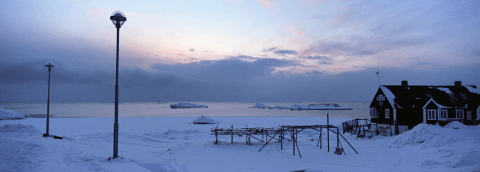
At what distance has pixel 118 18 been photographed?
13.6m

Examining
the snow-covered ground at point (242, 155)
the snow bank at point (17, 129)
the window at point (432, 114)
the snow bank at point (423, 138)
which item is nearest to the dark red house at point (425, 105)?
the window at point (432, 114)

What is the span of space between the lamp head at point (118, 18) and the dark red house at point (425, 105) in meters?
31.7

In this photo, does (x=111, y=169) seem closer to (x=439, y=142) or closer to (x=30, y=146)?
(x=30, y=146)

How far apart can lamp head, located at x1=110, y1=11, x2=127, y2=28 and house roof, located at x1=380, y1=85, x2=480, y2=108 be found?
32292 mm

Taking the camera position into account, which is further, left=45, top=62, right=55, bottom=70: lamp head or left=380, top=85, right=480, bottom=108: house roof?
left=380, top=85, right=480, bottom=108: house roof

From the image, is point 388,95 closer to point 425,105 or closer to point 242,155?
point 425,105

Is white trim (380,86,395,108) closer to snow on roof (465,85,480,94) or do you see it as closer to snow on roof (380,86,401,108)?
snow on roof (380,86,401,108)

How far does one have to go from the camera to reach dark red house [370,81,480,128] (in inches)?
1318

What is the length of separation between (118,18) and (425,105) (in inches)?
1370

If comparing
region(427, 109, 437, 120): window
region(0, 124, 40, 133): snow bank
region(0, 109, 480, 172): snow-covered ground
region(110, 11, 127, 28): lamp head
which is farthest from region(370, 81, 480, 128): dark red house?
region(0, 124, 40, 133): snow bank

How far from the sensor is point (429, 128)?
26.0 m

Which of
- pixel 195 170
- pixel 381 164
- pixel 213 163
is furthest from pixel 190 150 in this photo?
pixel 381 164

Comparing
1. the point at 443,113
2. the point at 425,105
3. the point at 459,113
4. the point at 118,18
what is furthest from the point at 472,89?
the point at 118,18

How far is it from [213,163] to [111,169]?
7.83 meters
